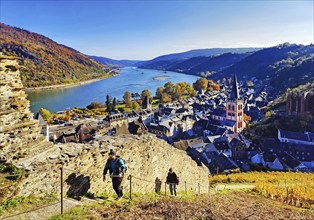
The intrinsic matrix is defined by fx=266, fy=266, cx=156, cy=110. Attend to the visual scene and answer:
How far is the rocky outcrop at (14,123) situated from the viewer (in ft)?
20.4

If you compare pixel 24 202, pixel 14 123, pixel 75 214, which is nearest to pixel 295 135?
pixel 75 214

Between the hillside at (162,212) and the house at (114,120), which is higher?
the hillside at (162,212)

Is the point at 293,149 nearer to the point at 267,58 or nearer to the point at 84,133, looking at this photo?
the point at 84,133

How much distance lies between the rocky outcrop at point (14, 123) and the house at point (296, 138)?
36.2m

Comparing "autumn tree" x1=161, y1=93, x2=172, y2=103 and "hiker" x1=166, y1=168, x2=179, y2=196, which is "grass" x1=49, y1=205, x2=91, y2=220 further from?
"autumn tree" x1=161, y1=93, x2=172, y2=103

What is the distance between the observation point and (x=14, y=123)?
21.5 feet

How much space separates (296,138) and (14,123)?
37.4m

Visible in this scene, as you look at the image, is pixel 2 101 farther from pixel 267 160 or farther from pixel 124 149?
pixel 267 160

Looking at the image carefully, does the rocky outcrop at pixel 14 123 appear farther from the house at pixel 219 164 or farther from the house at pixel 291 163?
the house at pixel 291 163

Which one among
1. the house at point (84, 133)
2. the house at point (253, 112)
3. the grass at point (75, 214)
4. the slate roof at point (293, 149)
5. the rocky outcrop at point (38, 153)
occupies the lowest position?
the house at point (253, 112)

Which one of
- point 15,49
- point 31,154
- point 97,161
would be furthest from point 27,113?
point 15,49

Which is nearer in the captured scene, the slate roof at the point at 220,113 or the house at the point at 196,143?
the house at the point at 196,143

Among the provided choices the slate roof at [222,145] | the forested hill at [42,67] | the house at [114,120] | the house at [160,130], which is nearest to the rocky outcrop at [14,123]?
the slate roof at [222,145]

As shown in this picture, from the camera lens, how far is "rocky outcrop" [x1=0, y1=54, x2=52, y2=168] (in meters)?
6.22
